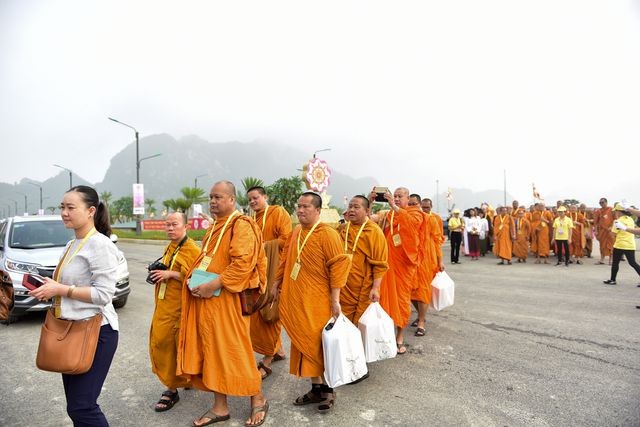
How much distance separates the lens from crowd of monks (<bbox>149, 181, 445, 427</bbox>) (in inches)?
117

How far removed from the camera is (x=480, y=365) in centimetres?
412

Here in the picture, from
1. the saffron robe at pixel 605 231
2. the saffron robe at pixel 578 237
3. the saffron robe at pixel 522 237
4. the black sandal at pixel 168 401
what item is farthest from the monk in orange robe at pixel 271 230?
the saffron robe at pixel 578 237

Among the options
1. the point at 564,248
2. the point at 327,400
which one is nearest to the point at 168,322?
the point at 327,400

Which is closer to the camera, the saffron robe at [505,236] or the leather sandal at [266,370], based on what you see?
the leather sandal at [266,370]

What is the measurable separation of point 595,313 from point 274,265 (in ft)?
16.8

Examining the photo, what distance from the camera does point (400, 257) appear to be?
4812 millimetres

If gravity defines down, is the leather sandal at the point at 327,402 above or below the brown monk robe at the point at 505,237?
below

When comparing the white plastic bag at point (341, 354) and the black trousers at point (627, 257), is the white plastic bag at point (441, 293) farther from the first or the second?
the black trousers at point (627, 257)

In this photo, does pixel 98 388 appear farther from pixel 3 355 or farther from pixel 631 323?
pixel 631 323

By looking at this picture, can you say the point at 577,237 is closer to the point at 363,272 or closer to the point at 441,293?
the point at 441,293

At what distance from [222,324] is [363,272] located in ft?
5.02

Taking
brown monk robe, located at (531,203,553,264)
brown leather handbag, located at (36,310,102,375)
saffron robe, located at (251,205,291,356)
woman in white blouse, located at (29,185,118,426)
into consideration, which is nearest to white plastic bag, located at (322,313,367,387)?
saffron robe, located at (251,205,291,356)

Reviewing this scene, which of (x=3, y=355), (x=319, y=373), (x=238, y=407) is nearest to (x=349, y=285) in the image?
(x=319, y=373)

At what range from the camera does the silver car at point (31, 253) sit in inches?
223
